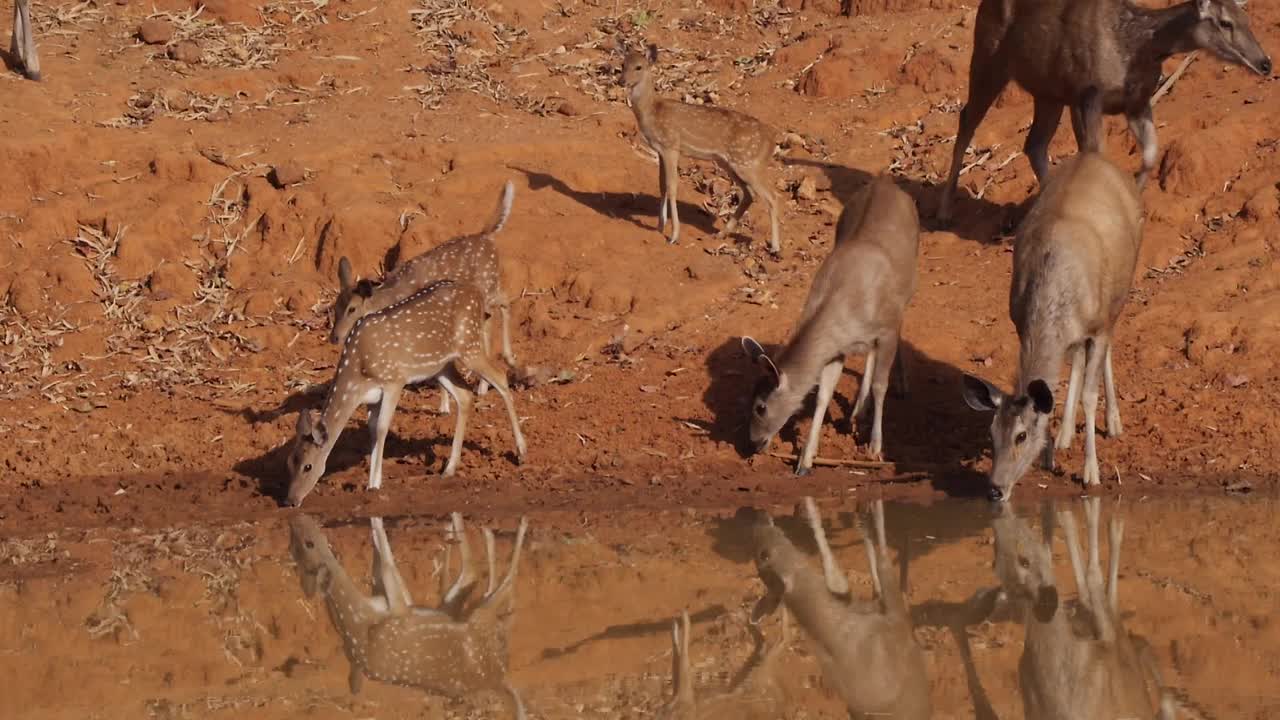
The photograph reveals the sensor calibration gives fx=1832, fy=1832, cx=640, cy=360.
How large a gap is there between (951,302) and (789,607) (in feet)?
18.9

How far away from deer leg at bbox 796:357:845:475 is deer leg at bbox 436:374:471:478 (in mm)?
2512

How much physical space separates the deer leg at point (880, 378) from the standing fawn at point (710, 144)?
11.0 feet

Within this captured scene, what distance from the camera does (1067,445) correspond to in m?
13.0

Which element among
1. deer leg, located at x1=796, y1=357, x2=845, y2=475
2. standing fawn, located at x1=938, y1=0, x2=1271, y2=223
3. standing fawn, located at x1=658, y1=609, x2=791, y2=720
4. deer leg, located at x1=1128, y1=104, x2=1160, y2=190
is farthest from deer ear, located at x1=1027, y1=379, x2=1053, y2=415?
standing fawn, located at x1=938, y1=0, x2=1271, y2=223

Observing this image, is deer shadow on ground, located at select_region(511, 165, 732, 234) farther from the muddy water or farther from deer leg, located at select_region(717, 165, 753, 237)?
the muddy water

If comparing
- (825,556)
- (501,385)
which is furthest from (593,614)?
(501,385)

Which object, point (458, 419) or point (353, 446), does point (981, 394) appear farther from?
point (353, 446)

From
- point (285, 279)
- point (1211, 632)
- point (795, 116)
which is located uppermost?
point (1211, 632)

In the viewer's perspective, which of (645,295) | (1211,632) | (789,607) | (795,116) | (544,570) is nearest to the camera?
(1211,632)

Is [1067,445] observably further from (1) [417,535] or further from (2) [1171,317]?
(1) [417,535]

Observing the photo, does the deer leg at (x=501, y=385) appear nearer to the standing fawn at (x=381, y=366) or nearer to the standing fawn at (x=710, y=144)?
the standing fawn at (x=381, y=366)

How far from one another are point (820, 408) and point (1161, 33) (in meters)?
4.81

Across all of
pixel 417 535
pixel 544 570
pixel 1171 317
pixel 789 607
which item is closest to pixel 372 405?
pixel 417 535

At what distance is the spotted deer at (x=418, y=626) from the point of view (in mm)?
9539
